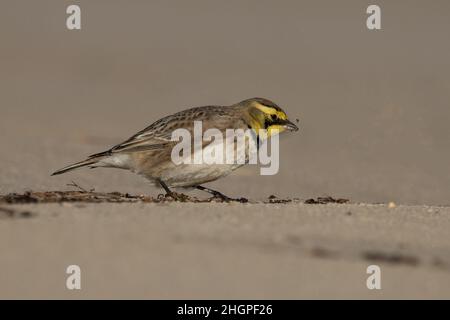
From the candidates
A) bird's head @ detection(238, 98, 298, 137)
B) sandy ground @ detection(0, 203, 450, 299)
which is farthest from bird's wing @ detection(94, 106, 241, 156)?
sandy ground @ detection(0, 203, 450, 299)

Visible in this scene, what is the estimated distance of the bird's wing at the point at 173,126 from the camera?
385 inches

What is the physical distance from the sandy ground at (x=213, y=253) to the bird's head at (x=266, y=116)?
2265 millimetres

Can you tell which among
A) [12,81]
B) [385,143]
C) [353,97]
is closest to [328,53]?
[353,97]

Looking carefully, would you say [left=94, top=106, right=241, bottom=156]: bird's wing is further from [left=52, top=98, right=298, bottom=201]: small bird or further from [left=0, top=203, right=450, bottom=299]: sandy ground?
[left=0, top=203, right=450, bottom=299]: sandy ground

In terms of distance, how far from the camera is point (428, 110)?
17672 millimetres

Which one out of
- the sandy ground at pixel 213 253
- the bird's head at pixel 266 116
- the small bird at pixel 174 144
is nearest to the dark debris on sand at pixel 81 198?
the small bird at pixel 174 144

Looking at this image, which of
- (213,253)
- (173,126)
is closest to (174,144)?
(173,126)

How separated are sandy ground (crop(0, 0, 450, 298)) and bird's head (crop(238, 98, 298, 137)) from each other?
170 cm

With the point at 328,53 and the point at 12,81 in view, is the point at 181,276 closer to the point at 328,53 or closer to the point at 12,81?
the point at 12,81

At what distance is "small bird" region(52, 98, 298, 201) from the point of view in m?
9.56

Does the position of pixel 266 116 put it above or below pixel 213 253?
above

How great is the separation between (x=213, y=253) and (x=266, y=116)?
13.1 ft

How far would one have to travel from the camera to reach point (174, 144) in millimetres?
9766

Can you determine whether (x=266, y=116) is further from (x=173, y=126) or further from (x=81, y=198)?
(x=81, y=198)
